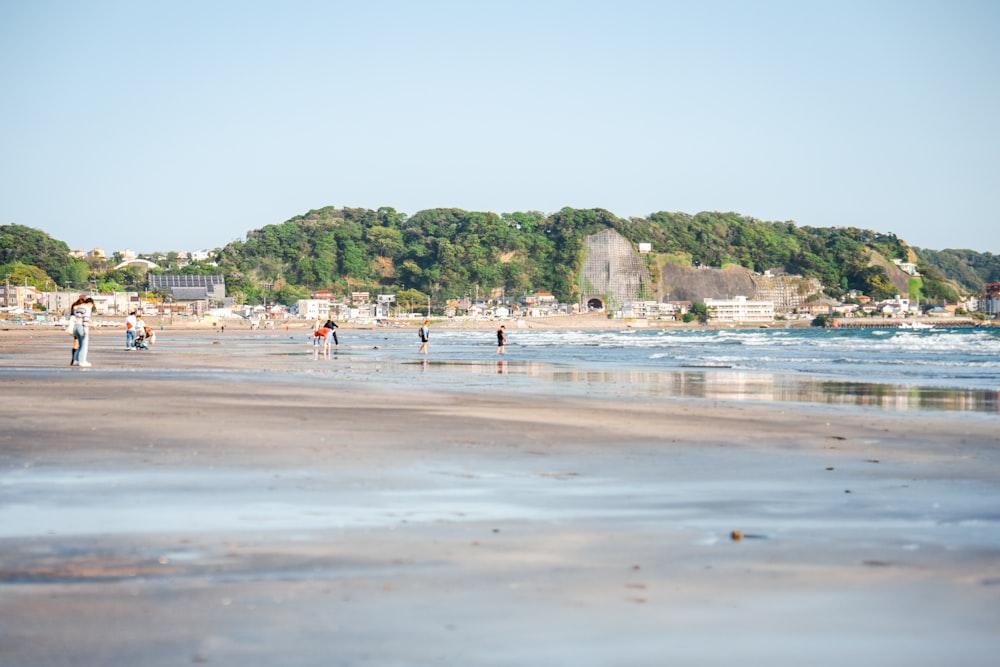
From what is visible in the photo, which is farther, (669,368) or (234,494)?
(669,368)

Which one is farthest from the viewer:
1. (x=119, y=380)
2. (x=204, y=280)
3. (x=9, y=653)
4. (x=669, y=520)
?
(x=204, y=280)

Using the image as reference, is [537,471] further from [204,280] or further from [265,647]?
[204,280]

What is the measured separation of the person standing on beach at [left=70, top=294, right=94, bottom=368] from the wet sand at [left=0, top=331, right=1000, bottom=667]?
43.4 feet

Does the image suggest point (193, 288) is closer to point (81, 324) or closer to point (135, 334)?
point (135, 334)

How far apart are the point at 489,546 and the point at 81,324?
70.7 feet

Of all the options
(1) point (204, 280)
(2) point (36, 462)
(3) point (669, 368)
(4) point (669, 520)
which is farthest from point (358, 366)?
(1) point (204, 280)

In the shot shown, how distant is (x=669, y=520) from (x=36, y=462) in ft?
17.0

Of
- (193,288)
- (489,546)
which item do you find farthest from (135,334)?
(193,288)

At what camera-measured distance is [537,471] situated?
8.68 m

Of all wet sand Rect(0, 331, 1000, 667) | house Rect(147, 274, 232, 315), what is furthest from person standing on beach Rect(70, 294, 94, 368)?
house Rect(147, 274, 232, 315)

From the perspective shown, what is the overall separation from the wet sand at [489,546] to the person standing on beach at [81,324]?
43.4 ft

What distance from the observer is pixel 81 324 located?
81.6 ft

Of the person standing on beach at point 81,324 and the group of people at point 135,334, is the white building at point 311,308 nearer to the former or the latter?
the group of people at point 135,334

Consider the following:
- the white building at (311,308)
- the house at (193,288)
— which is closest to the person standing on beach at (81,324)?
the white building at (311,308)
